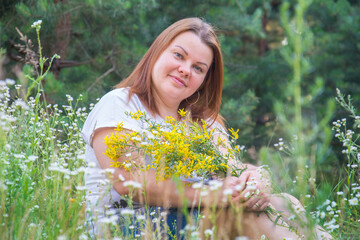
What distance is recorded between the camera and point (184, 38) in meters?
2.85

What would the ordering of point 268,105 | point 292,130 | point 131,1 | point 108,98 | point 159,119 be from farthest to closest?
point 268,105
point 131,1
point 159,119
point 108,98
point 292,130

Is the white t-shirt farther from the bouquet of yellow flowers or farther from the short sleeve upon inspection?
the bouquet of yellow flowers

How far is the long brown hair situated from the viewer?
284 centimetres

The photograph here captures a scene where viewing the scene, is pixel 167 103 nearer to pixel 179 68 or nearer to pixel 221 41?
pixel 179 68

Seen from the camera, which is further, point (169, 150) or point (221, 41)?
point (221, 41)

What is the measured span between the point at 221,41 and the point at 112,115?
11.6 feet

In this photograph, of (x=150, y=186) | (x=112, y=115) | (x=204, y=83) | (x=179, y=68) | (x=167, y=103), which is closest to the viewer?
(x=150, y=186)

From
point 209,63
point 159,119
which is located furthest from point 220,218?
point 209,63

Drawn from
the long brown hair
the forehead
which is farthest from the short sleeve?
the forehead

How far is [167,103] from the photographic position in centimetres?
291

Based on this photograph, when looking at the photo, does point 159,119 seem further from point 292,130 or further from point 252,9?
point 252,9

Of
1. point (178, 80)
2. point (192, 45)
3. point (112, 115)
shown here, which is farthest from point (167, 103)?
point (112, 115)

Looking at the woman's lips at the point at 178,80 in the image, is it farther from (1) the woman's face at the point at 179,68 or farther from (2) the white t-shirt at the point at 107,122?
(2) the white t-shirt at the point at 107,122

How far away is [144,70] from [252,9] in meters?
6.14
